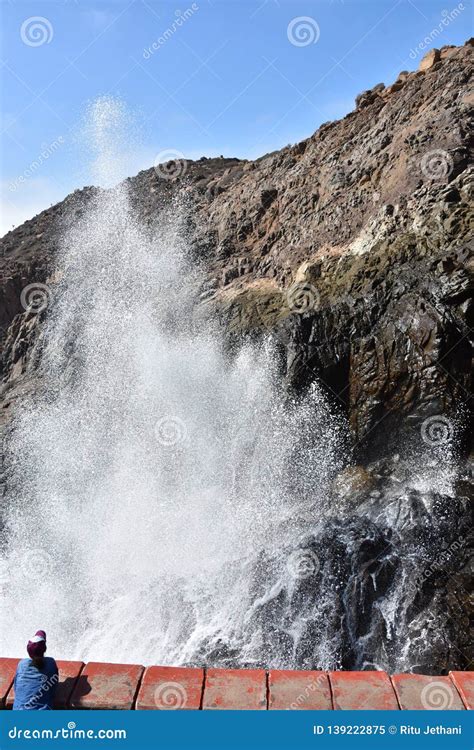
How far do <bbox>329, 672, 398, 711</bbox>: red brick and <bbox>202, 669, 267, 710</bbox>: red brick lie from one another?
1.09 feet

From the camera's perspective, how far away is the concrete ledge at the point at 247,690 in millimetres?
2480

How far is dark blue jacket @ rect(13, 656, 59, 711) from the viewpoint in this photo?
249cm

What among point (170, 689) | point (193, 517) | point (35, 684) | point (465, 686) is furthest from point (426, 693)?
point (193, 517)

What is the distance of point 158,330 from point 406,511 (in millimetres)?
7029

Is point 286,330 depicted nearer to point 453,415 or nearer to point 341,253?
point 341,253

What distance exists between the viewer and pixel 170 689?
2.54 m

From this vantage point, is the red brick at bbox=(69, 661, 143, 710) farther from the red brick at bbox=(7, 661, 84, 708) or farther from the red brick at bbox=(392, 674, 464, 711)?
the red brick at bbox=(392, 674, 464, 711)

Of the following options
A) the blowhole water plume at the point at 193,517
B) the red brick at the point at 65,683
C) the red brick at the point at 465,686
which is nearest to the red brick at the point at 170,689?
the red brick at the point at 65,683

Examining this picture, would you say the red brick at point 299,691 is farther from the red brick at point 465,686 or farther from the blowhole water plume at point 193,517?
→ the blowhole water plume at point 193,517

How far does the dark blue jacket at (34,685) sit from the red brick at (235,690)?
27.9 inches

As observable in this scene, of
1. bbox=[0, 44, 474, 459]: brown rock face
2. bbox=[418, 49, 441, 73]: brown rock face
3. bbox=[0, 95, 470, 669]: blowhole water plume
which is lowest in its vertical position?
bbox=[0, 95, 470, 669]: blowhole water plume

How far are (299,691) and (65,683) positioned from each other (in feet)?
3.60

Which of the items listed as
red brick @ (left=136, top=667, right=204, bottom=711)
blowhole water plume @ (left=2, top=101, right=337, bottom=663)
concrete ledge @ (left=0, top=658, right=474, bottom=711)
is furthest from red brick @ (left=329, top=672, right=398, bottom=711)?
blowhole water plume @ (left=2, top=101, right=337, bottom=663)

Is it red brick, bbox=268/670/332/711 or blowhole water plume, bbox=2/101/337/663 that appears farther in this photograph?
blowhole water plume, bbox=2/101/337/663
